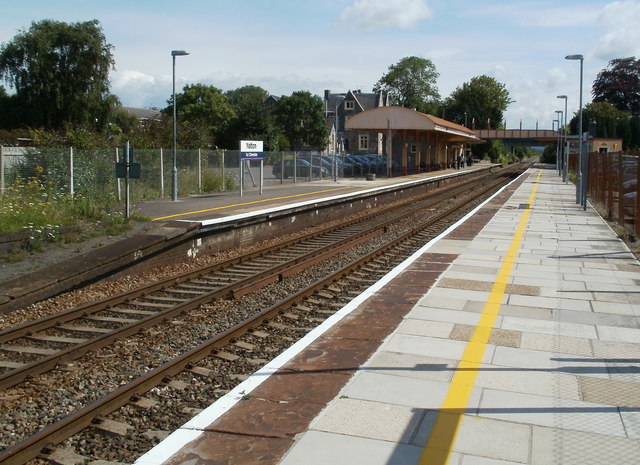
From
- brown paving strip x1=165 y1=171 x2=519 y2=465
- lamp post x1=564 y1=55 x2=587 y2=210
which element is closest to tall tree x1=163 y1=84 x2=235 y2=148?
lamp post x1=564 y1=55 x2=587 y2=210

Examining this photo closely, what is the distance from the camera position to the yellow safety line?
4.20m

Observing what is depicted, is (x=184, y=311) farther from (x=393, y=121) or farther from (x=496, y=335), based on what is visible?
(x=393, y=121)

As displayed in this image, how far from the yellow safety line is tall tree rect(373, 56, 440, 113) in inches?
4463

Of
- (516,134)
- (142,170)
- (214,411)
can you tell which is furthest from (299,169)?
(516,134)

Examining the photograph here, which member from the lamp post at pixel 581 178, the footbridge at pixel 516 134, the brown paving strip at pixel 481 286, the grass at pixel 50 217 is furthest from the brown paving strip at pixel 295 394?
the footbridge at pixel 516 134

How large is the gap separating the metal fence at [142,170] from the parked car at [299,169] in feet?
0.18

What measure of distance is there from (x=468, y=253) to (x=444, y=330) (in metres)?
5.96

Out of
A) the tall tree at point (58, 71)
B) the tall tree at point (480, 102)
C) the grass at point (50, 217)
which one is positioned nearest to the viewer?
the grass at point (50, 217)

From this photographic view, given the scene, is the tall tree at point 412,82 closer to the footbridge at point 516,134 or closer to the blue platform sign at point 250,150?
the footbridge at point 516,134

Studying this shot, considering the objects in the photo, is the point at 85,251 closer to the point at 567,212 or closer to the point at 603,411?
the point at 603,411

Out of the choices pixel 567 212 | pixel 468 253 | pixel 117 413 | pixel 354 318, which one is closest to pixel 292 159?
pixel 567 212

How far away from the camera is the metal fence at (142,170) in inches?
738

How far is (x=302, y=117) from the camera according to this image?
75.2m

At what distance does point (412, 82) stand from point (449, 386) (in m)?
118
